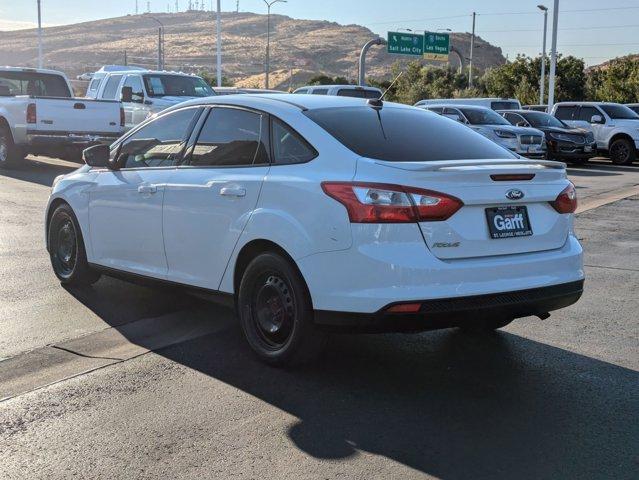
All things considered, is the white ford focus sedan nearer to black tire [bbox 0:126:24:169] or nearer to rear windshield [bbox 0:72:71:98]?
black tire [bbox 0:126:24:169]

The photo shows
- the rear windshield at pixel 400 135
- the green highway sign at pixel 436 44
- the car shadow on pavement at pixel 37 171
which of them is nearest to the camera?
the rear windshield at pixel 400 135

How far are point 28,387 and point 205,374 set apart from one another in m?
1.02

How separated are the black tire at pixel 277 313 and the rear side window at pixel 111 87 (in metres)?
16.5

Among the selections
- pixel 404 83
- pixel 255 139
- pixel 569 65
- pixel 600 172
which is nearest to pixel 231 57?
pixel 404 83

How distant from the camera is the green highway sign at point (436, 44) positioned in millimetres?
46406

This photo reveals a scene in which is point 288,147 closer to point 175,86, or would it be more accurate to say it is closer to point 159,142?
point 159,142

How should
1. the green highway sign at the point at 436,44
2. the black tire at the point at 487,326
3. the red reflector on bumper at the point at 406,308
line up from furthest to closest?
the green highway sign at the point at 436,44
the black tire at the point at 487,326
the red reflector on bumper at the point at 406,308

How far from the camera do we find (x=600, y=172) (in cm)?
2278

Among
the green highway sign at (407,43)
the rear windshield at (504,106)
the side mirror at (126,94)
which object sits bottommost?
the rear windshield at (504,106)

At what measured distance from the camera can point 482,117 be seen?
24188mm

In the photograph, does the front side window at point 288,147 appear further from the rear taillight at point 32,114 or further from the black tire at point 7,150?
the black tire at point 7,150

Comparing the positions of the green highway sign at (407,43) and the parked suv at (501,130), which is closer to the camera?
the parked suv at (501,130)

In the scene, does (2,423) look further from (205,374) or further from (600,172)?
(600,172)

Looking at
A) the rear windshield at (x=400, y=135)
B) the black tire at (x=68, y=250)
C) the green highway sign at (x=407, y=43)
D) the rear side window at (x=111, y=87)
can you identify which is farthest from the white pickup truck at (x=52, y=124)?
the green highway sign at (x=407, y=43)
